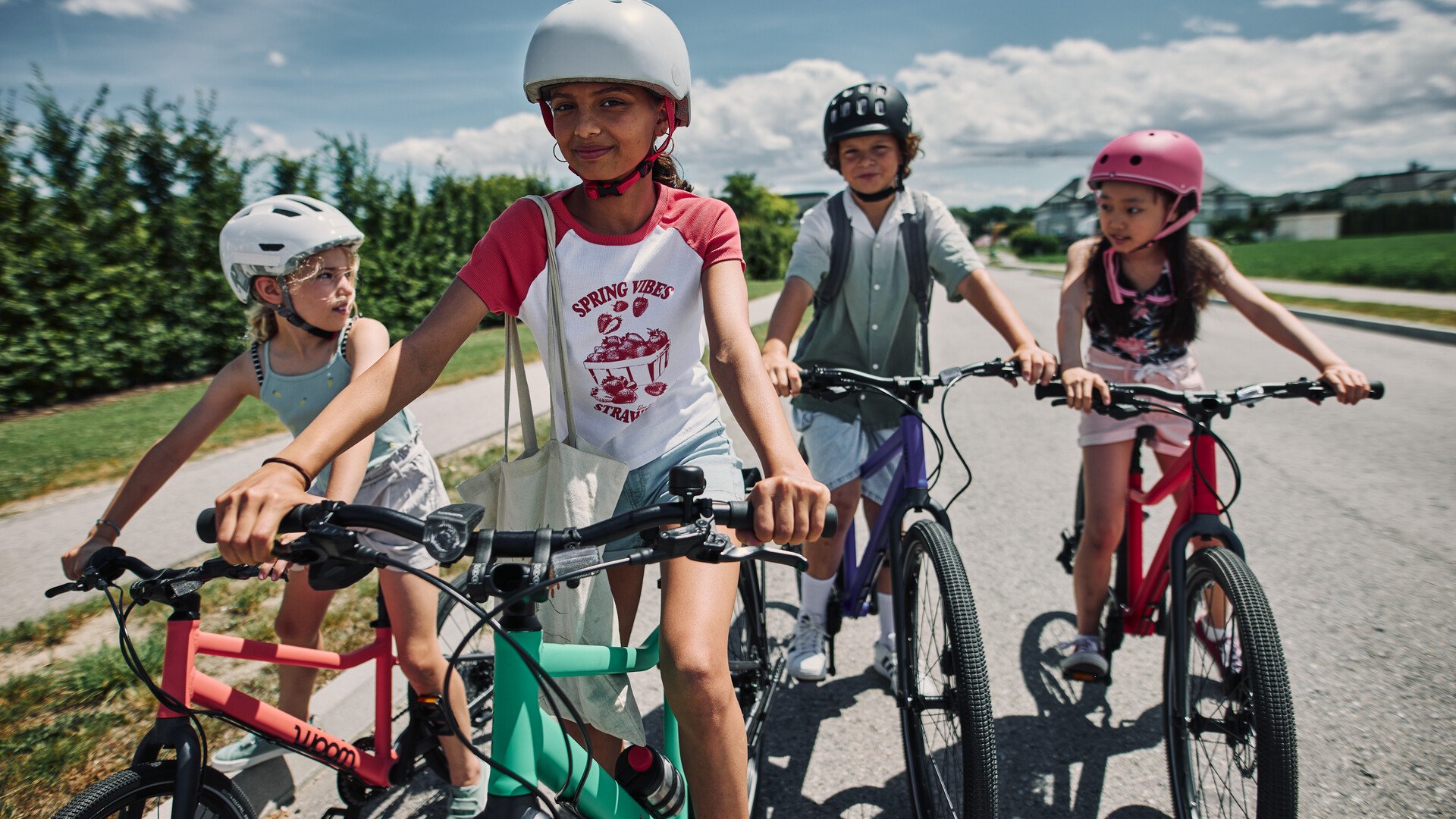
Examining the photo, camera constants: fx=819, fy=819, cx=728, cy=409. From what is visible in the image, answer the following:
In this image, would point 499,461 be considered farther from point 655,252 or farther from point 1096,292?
point 1096,292

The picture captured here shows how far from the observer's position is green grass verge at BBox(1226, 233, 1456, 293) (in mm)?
22047

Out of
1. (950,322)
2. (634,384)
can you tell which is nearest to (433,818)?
(634,384)

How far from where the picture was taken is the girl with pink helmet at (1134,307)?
3055 mm

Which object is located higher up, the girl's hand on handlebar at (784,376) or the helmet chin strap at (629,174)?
the helmet chin strap at (629,174)

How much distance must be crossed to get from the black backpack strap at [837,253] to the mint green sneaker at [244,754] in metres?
2.61

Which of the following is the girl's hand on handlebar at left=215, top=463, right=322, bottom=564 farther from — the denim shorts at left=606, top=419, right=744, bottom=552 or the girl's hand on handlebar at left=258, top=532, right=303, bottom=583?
the denim shorts at left=606, top=419, right=744, bottom=552

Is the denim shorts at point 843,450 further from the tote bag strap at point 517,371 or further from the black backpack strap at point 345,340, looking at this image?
the black backpack strap at point 345,340

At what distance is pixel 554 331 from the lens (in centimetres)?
208

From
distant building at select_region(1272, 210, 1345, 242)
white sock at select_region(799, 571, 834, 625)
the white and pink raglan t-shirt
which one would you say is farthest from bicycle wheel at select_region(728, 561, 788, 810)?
distant building at select_region(1272, 210, 1345, 242)

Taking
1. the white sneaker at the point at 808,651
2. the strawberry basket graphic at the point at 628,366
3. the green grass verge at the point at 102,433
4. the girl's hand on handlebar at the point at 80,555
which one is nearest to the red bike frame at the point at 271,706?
the girl's hand on handlebar at the point at 80,555

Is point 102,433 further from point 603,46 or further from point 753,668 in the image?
point 603,46

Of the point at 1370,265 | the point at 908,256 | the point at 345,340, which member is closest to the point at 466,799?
the point at 345,340

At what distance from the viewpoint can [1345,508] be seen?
532 cm

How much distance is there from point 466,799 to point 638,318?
1689mm
